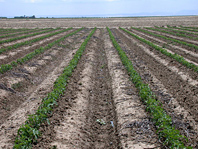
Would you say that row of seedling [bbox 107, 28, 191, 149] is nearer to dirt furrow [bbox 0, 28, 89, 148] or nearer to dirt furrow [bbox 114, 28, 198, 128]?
dirt furrow [bbox 114, 28, 198, 128]

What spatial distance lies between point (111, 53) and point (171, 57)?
15.1 ft

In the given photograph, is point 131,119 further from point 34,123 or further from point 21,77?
point 21,77

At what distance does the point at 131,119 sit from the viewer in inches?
233

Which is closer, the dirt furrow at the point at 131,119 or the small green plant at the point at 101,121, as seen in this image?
the dirt furrow at the point at 131,119

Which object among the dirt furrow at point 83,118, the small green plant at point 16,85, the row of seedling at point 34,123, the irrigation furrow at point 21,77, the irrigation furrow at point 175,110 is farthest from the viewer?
the small green plant at point 16,85

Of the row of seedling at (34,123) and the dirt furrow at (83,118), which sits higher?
the row of seedling at (34,123)

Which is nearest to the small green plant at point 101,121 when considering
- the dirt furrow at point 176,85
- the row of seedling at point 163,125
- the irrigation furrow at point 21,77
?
the row of seedling at point 163,125

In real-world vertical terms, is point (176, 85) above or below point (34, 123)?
below

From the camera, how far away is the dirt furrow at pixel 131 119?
4848mm

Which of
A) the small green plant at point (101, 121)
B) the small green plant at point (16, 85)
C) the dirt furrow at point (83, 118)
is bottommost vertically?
the small green plant at point (101, 121)

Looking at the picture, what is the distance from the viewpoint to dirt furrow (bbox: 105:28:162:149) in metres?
4.85

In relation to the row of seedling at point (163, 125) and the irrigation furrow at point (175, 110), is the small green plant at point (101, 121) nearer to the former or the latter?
the row of seedling at point (163, 125)

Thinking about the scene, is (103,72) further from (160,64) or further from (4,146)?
(4,146)

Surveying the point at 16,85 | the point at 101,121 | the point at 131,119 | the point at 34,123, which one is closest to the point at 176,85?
the point at 131,119
